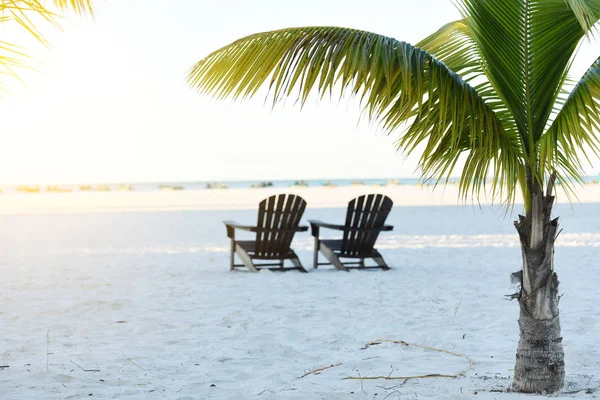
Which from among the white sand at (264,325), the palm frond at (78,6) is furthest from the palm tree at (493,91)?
the palm frond at (78,6)

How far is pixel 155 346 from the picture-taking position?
13.4 ft

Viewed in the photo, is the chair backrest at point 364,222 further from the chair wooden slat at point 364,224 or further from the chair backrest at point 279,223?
the chair backrest at point 279,223

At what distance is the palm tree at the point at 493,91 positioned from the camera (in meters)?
2.63

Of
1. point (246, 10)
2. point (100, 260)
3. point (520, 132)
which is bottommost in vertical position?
point (100, 260)

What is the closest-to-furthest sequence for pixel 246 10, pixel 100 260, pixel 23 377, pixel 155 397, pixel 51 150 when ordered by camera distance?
pixel 155 397, pixel 23 377, pixel 100 260, pixel 246 10, pixel 51 150

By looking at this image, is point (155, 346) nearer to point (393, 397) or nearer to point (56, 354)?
point (56, 354)

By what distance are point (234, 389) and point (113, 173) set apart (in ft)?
185

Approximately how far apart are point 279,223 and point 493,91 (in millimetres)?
4923

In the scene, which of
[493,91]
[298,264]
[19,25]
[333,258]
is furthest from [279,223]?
[19,25]

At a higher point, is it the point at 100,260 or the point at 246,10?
the point at 246,10

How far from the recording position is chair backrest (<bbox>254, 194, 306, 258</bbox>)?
7.58 metres

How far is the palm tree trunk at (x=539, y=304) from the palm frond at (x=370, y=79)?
0.70 ft

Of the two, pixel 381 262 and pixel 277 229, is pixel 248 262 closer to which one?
pixel 277 229

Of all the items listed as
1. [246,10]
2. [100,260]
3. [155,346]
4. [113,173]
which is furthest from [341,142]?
[155,346]
